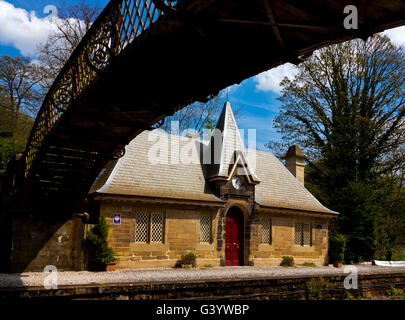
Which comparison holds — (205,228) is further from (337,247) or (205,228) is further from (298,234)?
(337,247)

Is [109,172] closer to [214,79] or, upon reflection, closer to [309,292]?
[309,292]

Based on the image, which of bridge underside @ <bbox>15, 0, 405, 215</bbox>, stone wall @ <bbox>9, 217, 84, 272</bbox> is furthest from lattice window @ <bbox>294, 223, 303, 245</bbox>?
bridge underside @ <bbox>15, 0, 405, 215</bbox>

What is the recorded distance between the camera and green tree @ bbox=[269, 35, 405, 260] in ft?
88.1

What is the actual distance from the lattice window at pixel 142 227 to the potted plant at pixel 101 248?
58.8 inches

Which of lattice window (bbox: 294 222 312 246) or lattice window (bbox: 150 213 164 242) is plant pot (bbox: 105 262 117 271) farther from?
lattice window (bbox: 294 222 312 246)

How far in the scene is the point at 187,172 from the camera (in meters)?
19.4

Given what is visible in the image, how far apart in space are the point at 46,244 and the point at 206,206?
683 cm

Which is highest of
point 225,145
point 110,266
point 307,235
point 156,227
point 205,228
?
point 225,145

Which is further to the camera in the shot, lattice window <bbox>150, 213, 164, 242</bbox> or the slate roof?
the slate roof

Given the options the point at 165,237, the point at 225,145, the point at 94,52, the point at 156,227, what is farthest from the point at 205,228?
the point at 94,52

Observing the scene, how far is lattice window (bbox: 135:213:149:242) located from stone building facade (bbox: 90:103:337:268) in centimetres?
4

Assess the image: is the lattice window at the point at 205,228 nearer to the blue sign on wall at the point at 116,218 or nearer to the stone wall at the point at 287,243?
the stone wall at the point at 287,243

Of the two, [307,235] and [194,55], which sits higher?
[194,55]
